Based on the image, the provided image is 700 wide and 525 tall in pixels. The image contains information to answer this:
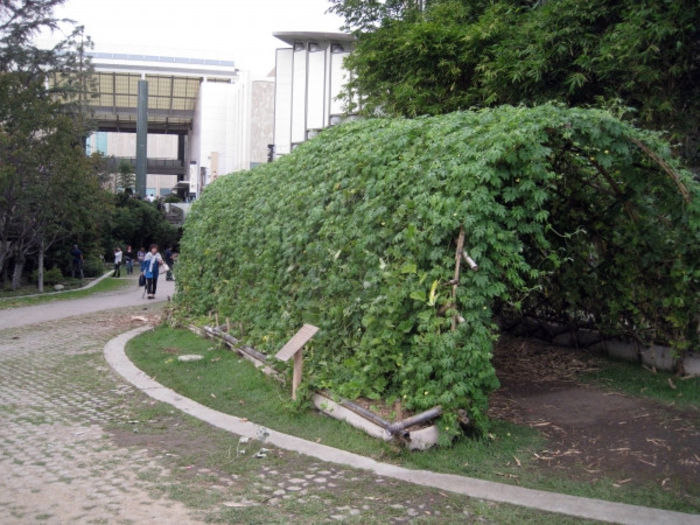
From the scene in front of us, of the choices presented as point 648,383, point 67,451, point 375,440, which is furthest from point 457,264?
point 67,451

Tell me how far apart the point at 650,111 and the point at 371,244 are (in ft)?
17.1

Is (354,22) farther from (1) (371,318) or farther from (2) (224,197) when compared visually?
(1) (371,318)

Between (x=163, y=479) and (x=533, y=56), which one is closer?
(x=163, y=479)

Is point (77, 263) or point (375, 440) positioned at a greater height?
point (77, 263)

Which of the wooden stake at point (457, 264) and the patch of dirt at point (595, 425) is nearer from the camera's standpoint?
the patch of dirt at point (595, 425)

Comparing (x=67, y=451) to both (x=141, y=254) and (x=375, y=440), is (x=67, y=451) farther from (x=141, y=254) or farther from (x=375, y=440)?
(x=141, y=254)

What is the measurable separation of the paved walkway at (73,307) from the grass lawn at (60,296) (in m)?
0.52

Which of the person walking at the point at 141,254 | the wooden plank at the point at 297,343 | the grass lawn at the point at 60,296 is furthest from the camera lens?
the person walking at the point at 141,254

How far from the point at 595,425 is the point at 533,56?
6.72 m

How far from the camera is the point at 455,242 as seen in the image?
6.27m

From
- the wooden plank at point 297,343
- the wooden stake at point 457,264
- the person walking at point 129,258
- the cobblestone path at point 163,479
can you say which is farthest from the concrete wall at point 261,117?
the wooden stake at point 457,264

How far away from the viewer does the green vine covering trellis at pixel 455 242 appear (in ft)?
19.9

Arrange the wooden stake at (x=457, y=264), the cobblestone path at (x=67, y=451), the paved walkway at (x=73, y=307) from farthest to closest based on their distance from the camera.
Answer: the paved walkway at (x=73, y=307) < the wooden stake at (x=457, y=264) < the cobblestone path at (x=67, y=451)

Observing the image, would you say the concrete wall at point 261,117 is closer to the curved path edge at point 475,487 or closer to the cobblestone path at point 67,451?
the cobblestone path at point 67,451
